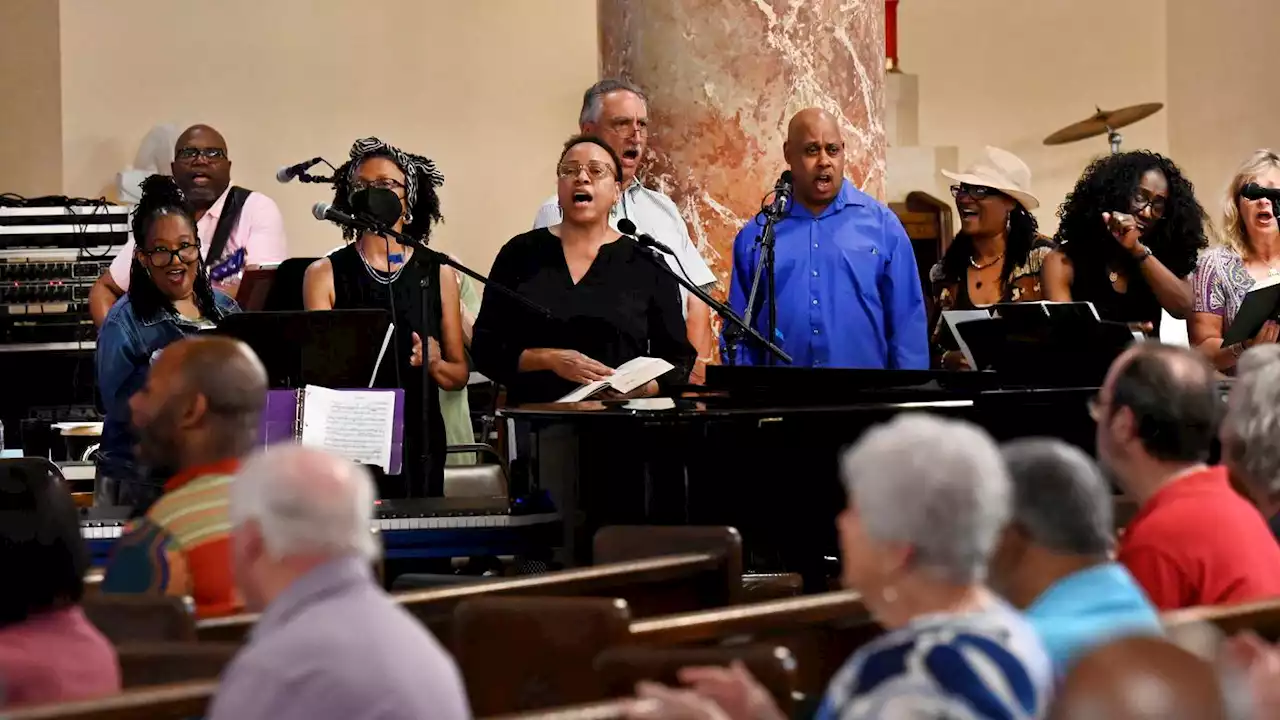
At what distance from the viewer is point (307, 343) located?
5.15m

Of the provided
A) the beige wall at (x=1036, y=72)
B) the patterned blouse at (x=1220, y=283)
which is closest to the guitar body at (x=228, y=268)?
the patterned blouse at (x=1220, y=283)

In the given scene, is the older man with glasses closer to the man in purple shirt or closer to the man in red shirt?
the man in red shirt

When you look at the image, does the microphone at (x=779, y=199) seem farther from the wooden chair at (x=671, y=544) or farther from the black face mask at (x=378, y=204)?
the wooden chair at (x=671, y=544)

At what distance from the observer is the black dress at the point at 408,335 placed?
5457 mm

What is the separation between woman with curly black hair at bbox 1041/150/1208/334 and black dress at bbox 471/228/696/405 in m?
1.23

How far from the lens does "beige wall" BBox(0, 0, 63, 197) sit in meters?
9.75

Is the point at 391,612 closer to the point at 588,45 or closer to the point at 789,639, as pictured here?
the point at 789,639

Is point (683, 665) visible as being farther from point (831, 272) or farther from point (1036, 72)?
point (1036, 72)

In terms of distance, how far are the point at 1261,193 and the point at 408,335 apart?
246 centimetres

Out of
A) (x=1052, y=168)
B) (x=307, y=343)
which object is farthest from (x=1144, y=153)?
(x=1052, y=168)

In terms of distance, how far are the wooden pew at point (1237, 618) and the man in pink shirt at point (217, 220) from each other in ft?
16.4

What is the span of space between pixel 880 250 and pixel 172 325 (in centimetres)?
207

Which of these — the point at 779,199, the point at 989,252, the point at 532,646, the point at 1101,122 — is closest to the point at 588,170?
the point at 779,199

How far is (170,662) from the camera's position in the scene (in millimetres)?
2719
